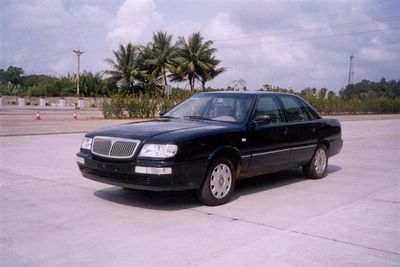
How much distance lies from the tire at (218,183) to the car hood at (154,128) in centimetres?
52

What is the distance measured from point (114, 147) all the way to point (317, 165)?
4.14 m

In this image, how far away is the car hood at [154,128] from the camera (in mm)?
5809

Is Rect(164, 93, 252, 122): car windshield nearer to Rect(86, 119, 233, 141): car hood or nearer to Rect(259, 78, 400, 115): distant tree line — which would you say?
Rect(86, 119, 233, 141): car hood

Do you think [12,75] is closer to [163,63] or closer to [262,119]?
[163,63]

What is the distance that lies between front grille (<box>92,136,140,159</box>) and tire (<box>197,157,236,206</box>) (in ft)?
3.44

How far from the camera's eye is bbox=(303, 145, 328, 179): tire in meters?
8.29

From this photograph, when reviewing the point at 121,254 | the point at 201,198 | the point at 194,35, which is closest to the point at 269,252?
the point at 121,254

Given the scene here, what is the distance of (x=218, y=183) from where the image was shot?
6.15 m

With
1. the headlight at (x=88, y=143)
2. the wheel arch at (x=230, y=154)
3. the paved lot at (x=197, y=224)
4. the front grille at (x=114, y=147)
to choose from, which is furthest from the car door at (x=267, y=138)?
the headlight at (x=88, y=143)

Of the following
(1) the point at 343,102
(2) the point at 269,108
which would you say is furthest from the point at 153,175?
(1) the point at 343,102

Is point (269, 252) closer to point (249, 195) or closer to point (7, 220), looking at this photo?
point (249, 195)

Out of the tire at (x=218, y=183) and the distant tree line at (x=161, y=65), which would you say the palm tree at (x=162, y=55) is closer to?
the distant tree line at (x=161, y=65)

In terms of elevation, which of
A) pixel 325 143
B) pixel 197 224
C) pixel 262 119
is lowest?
pixel 197 224

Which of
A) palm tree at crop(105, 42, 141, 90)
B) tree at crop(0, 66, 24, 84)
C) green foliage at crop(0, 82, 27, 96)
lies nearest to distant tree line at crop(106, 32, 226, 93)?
palm tree at crop(105, 42, 141, 90)
